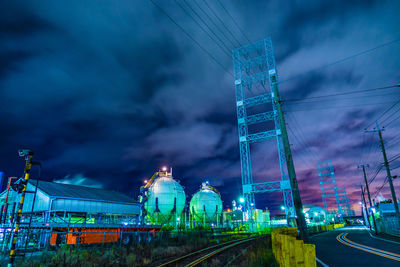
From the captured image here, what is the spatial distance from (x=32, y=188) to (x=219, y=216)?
35542 mm

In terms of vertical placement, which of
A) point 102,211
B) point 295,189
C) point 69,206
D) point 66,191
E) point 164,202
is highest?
point 66,191

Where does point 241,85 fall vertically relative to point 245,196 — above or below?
above

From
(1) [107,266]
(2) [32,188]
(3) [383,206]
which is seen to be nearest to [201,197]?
(2) [32,188]

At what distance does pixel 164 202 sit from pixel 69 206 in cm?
1581

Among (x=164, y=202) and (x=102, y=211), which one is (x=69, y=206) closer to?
(x=102, y=211)

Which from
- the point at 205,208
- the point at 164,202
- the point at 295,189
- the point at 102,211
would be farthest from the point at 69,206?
the point at 295,189

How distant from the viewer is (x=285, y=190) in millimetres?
38031

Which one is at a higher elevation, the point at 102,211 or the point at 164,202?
the point at 164,202

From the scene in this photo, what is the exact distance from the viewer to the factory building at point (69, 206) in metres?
27.5

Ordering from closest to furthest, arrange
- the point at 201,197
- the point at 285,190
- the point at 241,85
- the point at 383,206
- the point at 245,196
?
the point at 285,190 → the point at 245,196 → the point at 241,85 → the point at 201,197 → the point at 383,206

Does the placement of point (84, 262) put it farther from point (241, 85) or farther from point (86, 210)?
point (241, 85)

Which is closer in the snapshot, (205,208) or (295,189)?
(295,189)

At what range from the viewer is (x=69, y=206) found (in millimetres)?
29016

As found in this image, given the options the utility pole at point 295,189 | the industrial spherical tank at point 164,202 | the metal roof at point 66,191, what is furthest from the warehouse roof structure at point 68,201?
the utility pole at point 295,189
